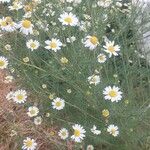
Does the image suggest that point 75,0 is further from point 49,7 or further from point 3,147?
point 3,147

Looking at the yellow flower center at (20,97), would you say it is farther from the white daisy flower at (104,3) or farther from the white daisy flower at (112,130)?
the white daisy flower at (104,3)

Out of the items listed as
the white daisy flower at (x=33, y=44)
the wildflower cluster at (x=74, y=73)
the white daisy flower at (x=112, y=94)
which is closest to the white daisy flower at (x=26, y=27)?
the wildflower cluster at (x=74, y=73)

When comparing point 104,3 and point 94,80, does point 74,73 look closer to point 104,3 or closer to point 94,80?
point 94,80

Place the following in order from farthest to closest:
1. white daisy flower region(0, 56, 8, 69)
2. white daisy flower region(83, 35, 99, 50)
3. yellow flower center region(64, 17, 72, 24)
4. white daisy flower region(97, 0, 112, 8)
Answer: white daisy flower region(97, 0, 112, 8) < white daisy flower region(0, 56, 8, 69) < yellow flower center region(64, 17, 72, 24) < white daisy flower region(83, 35, 99, 50)

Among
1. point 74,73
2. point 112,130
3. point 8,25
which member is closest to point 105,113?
point 112,130

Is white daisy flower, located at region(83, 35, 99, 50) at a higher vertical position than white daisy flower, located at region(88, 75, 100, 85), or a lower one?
higher

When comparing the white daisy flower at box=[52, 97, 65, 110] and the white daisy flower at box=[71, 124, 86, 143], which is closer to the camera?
the white daisy flower at box=[71, 124, 86, 143]

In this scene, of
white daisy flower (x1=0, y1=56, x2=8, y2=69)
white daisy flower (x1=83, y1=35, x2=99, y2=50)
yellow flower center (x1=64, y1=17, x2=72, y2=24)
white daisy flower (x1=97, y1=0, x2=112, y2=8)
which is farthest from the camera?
white daisy flower (x1=97, y1=0, x2=112, y2=8)

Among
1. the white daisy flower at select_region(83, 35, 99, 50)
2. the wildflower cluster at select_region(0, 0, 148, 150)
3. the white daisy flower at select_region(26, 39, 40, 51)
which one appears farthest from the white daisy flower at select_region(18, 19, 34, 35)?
the white daisy flower at select_region(83, 35, 99, 50)

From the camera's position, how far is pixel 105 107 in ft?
7.59

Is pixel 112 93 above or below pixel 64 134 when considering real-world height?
above

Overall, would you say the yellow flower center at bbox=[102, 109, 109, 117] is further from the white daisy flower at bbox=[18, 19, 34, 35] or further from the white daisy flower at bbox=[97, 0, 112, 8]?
the white daisy flower at bbox=[97, 0, 112, 8]

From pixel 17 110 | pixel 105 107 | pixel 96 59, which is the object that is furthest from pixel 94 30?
pixel 17 110

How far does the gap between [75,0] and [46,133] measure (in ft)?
2.63
